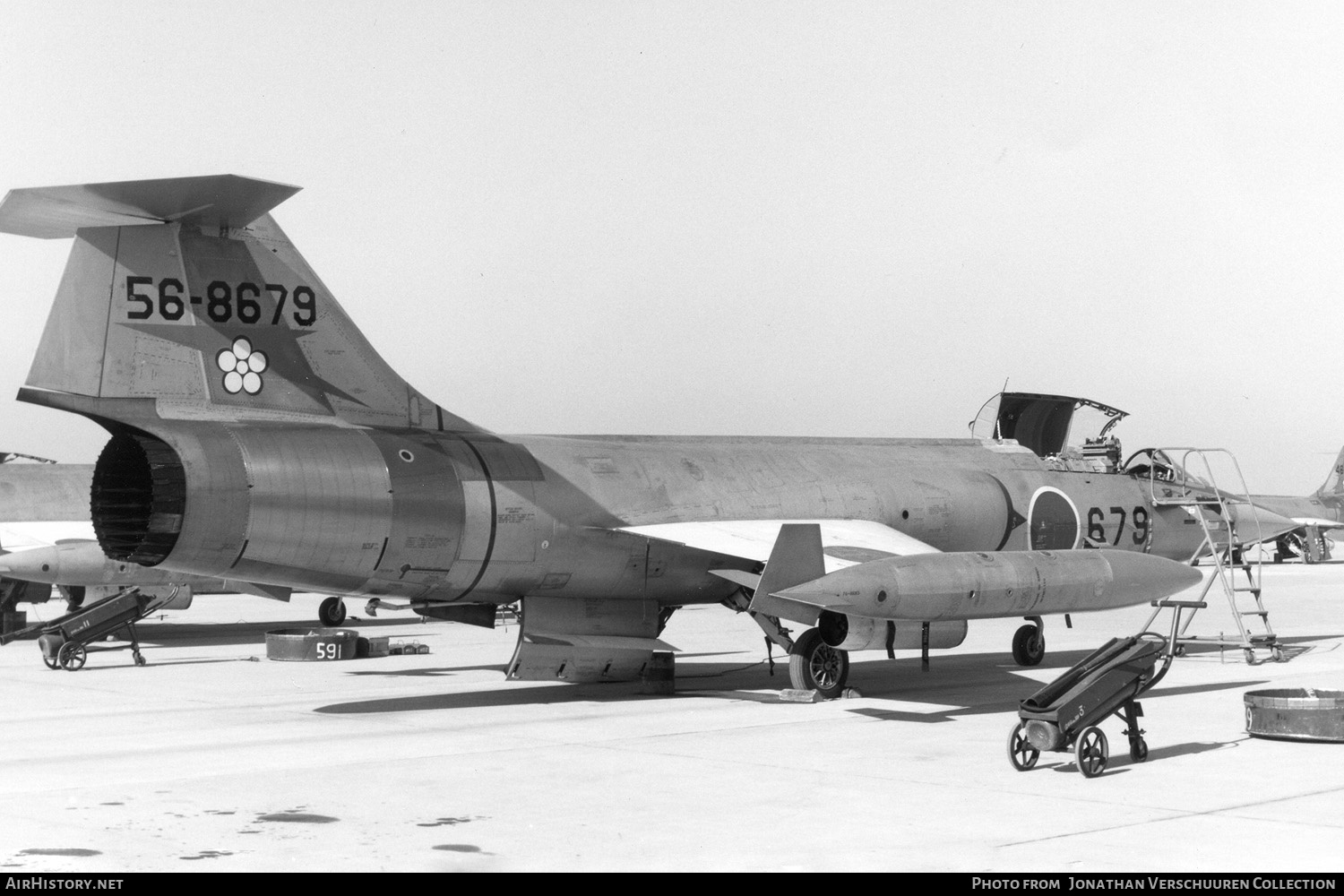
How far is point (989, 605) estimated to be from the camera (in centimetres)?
1141

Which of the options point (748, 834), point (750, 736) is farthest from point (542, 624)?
point (748, 834)

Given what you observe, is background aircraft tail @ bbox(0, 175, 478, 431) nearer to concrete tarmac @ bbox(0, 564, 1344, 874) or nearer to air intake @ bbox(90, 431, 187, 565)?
air intake @ bbox(90, 431, 187, 565)

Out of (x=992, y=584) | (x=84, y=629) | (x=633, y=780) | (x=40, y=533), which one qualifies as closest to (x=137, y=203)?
(x=633, y=780)

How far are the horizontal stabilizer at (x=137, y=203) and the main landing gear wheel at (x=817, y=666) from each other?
239 inches

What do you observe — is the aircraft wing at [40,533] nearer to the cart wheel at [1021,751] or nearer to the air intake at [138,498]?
the air intake at [138,498]

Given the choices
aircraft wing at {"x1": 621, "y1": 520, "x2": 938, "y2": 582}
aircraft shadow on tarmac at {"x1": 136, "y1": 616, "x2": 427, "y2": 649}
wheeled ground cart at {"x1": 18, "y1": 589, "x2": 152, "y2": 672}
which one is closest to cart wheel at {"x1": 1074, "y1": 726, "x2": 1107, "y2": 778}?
aircraft wing at {"x1": 621, "y1": 520, "x2": 938, "y2": 582}

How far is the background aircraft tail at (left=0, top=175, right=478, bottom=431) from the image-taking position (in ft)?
35.5

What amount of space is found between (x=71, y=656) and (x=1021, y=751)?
483 inches

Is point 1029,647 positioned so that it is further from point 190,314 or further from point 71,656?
point 71,656

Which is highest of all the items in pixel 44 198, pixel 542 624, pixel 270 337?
pixel 44 198
